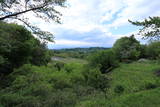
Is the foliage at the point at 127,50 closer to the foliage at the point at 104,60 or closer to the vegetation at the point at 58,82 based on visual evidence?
the vegetation at the point at 58,82

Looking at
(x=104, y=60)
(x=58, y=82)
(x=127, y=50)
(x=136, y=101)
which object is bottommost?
(x=58, y=82)

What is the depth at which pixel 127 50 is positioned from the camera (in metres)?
50.8

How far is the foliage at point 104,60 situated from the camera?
129 ft

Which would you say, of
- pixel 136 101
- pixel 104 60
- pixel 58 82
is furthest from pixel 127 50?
pixel 136 101

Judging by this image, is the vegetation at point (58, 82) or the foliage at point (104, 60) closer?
the vegetation at point (58, 82)

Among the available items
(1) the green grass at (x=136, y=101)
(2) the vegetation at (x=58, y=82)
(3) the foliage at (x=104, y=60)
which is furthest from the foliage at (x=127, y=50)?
(1) the green grass at (x=136, y=101)

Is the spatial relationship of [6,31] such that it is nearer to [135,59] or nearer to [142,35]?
[142,35]

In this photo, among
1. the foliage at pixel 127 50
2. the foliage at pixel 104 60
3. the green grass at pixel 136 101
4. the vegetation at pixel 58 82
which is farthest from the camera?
the foliage at pixel 127 50

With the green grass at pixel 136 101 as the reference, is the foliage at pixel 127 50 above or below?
above

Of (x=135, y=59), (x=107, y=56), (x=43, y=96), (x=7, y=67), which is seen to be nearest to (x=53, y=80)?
(x=7, y=67)

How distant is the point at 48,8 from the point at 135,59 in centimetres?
4894

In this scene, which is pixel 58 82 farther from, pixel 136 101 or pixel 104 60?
pixel 104 60

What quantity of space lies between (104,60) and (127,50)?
1344 cm

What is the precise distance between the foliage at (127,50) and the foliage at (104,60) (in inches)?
380
